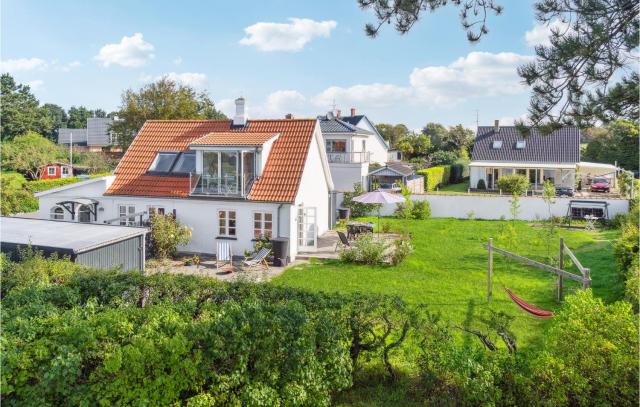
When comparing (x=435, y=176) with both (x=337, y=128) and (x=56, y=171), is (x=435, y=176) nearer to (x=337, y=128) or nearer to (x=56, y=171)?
(x=337, y=128)

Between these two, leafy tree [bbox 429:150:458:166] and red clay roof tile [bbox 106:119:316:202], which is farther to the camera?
leafy tree [bbox 429:150:458:166]

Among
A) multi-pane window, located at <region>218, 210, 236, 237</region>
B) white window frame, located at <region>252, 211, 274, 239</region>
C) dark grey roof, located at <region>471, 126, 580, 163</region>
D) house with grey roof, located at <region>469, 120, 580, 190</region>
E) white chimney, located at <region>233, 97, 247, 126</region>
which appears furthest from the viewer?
dark grey roof, located at <region>471, 126, 580, 163</region>

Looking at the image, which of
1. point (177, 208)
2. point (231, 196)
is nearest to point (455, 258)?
point (231, 196)

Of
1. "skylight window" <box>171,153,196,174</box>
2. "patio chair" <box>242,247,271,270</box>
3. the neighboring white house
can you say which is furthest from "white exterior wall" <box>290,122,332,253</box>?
the neighboring white house

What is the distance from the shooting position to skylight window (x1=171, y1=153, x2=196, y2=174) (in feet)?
72.8

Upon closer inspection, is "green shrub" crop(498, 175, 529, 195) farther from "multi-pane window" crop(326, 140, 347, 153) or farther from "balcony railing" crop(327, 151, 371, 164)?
"multi-pane window" crop(326, 140, 347, 153)

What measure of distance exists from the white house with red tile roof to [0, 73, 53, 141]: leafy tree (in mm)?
56906

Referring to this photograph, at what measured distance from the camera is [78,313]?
7.31 m

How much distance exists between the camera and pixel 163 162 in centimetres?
2302

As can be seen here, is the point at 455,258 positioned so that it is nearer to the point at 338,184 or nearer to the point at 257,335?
the point at 257,335

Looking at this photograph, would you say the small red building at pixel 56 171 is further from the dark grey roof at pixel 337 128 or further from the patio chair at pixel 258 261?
the patio chair at pixel 258 261

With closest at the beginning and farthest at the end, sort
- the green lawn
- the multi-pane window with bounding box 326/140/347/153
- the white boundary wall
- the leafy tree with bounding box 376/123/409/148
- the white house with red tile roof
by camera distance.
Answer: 1. the green lawn
2. the white house with red tile roof
3. the white boundary wall
4. the multi-pane window with bounding box 326/140/347/153
5. the leafy tree with bounding box 376/123/409/148

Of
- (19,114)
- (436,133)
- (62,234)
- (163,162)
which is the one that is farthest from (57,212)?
(436,133)

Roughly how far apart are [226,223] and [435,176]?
28.9m
